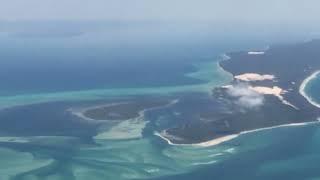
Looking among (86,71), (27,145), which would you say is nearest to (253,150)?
Result: (27,145)

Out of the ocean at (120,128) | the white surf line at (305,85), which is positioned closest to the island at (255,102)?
the white surf line at (305,85)

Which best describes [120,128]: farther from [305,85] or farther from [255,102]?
[305,85]

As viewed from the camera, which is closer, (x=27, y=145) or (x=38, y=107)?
(x=27, y=145)

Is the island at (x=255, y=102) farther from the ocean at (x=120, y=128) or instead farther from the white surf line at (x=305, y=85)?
the ocean at (x=120, y=128)

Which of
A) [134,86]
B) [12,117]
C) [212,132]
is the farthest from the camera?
[134,86]

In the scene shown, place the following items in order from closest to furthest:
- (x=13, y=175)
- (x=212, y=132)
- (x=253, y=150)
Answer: (x=13, y=175)
(x=253, y=150)
(x=212, y=132)

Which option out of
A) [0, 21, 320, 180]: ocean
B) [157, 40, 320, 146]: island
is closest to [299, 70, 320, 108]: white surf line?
[157, 40, 320, 146]: island

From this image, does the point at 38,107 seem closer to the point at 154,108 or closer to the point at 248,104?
the point at 154,108
